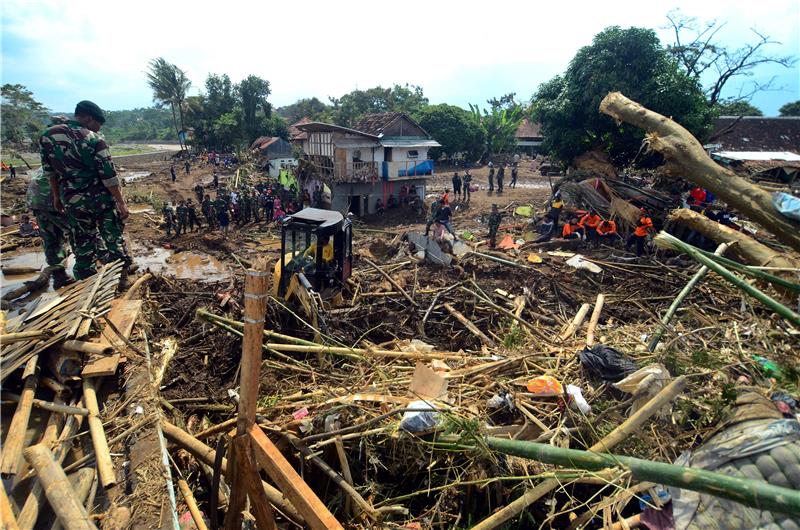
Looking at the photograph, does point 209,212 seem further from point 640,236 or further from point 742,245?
point 742,245

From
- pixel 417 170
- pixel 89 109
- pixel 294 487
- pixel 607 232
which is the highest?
pixel 89 109

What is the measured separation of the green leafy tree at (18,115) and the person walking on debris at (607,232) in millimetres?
45982

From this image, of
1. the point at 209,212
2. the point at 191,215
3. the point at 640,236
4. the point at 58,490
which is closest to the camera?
the point at 58,490

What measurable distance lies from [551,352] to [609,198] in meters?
12.7

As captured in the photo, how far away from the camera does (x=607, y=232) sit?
42.9 feet

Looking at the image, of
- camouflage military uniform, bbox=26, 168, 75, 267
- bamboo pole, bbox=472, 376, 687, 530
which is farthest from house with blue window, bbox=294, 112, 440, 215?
bamboo pole, bbox=472, 376, 687, 530

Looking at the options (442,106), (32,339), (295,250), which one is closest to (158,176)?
(442,106)

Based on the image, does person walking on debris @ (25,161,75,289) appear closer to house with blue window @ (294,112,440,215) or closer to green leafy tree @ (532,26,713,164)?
house with blue window @ (294,112,440,215)

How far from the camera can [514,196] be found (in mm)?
25891

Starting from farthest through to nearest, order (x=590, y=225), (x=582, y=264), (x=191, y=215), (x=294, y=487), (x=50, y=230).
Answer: (x=191, y=215) → (x=590, y=225) → (x=582, y=264) → (x=50, y=230) → (x=294, y=487)

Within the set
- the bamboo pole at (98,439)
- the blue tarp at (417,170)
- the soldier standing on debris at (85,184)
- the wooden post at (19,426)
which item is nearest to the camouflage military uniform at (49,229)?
the soldier standing on debris at (85,184)

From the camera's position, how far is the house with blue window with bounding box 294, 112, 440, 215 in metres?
23.0

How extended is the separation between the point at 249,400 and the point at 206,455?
1.35 metres

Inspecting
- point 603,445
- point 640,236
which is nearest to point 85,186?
point 603,445
